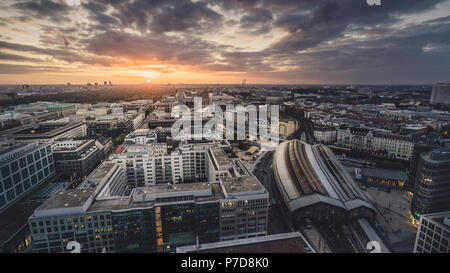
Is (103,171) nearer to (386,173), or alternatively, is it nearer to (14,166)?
(14,166)

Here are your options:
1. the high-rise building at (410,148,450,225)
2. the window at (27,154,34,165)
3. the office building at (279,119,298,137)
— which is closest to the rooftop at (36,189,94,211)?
the window at (27,154,34,165)

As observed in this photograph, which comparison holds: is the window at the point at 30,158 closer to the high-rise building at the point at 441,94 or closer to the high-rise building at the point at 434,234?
the high-rise building at the point at 434,234

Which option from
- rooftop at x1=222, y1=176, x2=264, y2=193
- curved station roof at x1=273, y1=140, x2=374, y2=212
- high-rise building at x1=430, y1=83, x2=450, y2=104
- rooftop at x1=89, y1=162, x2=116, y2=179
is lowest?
curved station roof at x1=273, y1=140, x2=374, y2=212

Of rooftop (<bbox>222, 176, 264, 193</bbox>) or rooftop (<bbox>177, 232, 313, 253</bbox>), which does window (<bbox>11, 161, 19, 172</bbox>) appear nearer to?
rooftop (<bbox>222, 176, 264, 193</bbox>)

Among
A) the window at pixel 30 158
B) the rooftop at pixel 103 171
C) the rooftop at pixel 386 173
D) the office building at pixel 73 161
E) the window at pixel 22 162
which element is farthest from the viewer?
the office building at pixel 73 161

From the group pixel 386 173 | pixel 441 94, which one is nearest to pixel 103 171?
pixel 386 173

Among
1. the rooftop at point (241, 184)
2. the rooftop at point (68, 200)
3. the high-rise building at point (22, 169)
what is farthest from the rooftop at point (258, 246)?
the high-rise building at point (22, 169)

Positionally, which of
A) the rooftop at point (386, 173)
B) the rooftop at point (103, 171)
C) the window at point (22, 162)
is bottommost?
the rooftop at point (386, 173)
